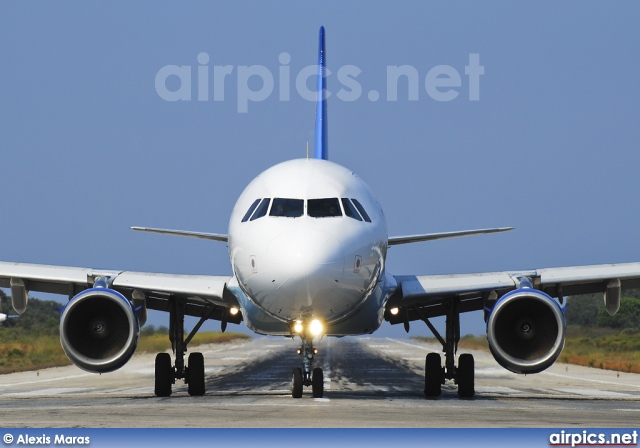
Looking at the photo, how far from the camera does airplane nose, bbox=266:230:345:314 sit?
17500 mm

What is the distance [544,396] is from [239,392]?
19.5 ft

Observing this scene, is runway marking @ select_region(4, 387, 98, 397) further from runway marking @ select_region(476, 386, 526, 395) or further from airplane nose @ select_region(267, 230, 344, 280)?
runway marking @ select_region(476, 386, 526, 395)

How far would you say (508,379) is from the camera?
103ft

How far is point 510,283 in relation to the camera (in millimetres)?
21594

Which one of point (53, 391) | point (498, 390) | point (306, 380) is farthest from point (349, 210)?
point (53, 391)

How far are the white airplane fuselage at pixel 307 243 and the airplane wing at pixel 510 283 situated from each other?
1.50m

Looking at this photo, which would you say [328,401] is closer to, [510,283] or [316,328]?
[316,328]

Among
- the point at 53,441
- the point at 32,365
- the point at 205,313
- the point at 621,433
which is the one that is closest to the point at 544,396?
the point at 205,313

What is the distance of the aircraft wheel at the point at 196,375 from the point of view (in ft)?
74.0

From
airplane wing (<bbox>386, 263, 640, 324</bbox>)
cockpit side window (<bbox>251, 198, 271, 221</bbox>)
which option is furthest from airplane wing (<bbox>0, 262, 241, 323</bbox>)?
airplane wing (<bbox>386, 263, 640, 324</bbox>)

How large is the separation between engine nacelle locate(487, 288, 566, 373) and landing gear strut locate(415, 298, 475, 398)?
1625mm

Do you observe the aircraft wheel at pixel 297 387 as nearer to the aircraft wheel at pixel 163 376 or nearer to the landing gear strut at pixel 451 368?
the landing gear strut at pixel 451 368

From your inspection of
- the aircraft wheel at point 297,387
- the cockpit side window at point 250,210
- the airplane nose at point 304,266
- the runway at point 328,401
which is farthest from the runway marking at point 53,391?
the airplane nose at point 304,266

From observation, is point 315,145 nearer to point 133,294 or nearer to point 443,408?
point 133,294
